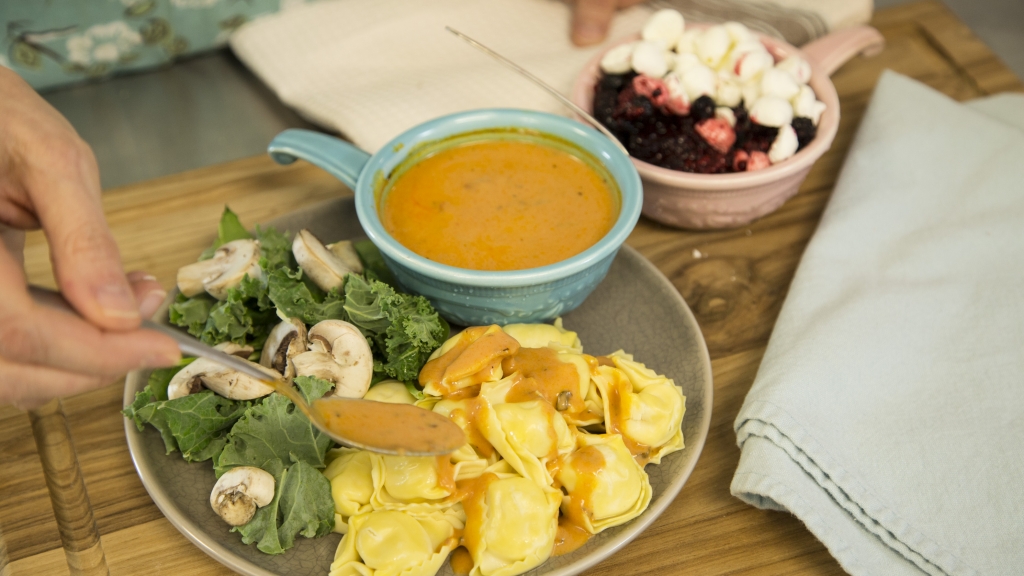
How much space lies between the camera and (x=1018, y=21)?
10.4 ft

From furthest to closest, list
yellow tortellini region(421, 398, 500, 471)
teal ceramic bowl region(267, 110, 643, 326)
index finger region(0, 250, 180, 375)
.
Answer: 1. teal ceramic bowl region(267, 110, 643, 326)
2. yellow tortellini region(421, 398, 500, 471)
3. index finger region(0, 250, 180, 375)

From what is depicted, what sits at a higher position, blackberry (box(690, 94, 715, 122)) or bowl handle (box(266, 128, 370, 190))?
blackberry (box(690, 94, 715, 122))

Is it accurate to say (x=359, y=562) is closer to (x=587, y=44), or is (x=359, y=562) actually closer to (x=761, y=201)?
(x=761, y=201)

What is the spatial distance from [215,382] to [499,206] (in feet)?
2.01

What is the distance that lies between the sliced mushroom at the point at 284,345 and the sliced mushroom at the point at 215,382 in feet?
0.16

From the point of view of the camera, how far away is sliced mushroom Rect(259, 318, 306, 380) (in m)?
1.34

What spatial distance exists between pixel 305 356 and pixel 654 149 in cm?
85

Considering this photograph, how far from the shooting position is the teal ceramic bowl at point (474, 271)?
4.49 ft

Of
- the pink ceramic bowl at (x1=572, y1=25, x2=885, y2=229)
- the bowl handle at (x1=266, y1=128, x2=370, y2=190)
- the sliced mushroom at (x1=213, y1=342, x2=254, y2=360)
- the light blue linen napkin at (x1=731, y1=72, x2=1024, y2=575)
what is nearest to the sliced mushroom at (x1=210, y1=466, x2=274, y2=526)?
the sliced mushroom at (x1=213, y1=342, x2=254, y2=360)

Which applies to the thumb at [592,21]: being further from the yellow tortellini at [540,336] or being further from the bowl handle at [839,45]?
the yellow tortellini at [540,336]

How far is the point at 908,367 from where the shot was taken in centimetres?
142

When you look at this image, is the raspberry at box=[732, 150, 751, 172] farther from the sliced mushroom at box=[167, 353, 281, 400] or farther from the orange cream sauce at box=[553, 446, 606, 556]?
the sliced mushroom at box=[167, 353, 281, 400]

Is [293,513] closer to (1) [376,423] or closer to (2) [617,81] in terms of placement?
(1) [376,423]

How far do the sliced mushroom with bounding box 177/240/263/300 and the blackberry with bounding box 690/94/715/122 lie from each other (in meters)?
0.95
